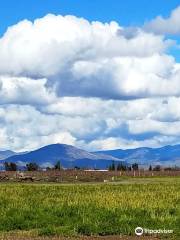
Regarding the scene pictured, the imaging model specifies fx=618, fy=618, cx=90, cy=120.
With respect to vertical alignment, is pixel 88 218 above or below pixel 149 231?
above

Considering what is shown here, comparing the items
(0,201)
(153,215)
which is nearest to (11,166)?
(0,201)

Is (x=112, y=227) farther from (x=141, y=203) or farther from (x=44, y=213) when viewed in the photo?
(x=141, y=203)

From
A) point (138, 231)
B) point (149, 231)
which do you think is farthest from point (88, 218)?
point (149, 231)

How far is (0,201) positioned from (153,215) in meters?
13.4

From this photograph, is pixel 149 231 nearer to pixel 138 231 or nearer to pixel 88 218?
pixel 138 231

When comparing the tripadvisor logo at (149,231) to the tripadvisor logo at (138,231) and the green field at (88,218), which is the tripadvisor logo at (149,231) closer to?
the tripadvisor logo at (138,231)

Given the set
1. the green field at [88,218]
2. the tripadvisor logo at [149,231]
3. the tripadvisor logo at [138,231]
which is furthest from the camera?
the green field at [88,218]

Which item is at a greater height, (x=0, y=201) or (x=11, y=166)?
(x=11, y=166)

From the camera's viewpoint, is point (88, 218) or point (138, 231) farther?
point (88, 218)

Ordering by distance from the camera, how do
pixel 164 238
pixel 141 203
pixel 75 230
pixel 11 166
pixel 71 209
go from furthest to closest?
pixel 11 166 < pixel 141 203 < pixel 71 209 < pixel 75 230 < pixel 164 238

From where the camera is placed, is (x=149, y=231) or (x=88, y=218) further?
(x=88, y=218)

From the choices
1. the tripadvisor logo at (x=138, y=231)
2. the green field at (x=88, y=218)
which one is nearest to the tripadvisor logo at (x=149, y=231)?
the tripadvisor logo at (x=138, y=231)

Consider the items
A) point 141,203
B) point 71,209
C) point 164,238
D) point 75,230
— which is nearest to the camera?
point 164,238

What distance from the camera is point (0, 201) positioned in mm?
42406
